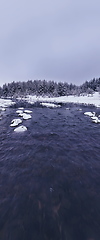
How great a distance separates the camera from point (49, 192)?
544 centimetres

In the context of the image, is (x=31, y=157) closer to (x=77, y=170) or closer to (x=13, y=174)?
(x=13, y=174)

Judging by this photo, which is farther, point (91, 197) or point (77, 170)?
point (77, 170)

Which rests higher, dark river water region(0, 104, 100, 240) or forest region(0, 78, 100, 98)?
forest region(0, 78, 100, 98)

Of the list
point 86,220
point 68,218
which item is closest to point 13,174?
point 68,218

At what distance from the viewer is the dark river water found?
394cm

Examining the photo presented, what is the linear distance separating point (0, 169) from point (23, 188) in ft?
7.99

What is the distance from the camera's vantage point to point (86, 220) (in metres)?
4.23

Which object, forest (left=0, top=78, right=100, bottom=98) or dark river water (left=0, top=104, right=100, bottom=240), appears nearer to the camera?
dark river water (left=0, top=104, right=100, bottom=240)

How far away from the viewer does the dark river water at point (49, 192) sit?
394 cm

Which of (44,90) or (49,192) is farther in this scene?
(44,90)

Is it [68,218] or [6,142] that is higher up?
[6,142]

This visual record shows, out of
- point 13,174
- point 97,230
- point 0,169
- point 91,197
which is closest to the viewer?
point 97,230

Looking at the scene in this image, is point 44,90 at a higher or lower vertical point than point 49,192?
higher

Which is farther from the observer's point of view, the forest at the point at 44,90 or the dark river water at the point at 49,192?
the forest at the point at 44,90
